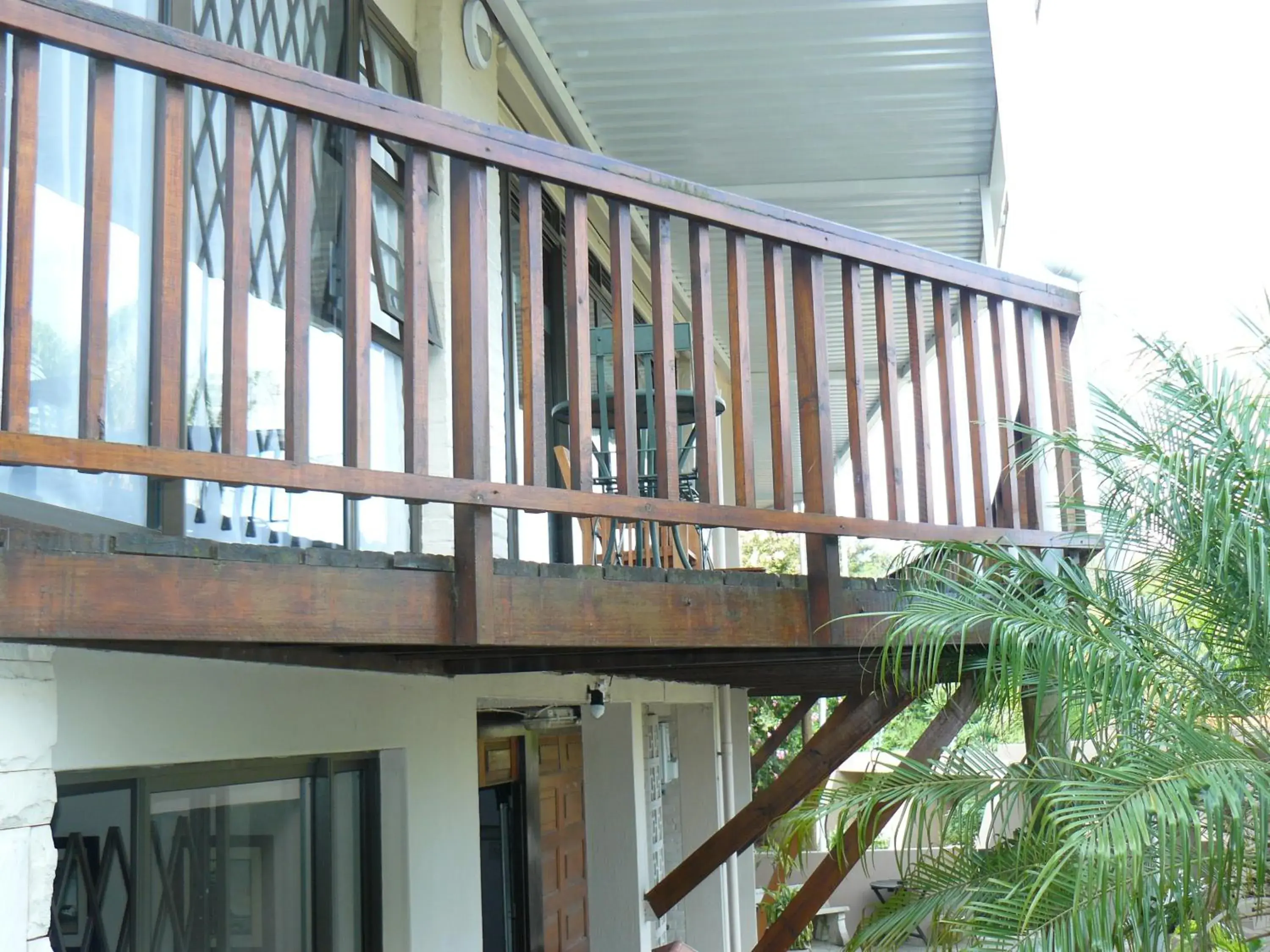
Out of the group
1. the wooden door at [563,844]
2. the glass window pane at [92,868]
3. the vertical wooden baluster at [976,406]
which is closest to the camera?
the glass window pane at [92,868]

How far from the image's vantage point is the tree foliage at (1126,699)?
8.83 feet

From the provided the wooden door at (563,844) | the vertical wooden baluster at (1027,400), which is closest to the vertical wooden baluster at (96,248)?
the vertical wooden baluster at (1027,400)

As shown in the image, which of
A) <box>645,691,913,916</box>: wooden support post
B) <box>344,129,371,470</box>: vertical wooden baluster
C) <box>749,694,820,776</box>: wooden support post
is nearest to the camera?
<box>344,129,371,470</box>: vertical wooden baluster

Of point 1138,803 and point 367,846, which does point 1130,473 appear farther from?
point 367,846

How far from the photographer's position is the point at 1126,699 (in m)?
3.02

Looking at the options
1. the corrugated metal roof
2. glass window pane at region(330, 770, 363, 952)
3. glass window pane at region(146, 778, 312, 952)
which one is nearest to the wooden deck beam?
glass window pane at region(146, 778, 312, 952)

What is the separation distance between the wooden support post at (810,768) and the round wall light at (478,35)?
2895 millimetres

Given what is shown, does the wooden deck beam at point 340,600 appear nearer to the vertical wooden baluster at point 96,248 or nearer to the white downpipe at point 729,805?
the vertical wooden baluster at point 96,248

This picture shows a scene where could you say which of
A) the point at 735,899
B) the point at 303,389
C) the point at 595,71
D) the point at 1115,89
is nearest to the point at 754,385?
the point at 735,899

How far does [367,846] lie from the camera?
3953mm

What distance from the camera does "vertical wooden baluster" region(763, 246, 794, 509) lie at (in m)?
2.93

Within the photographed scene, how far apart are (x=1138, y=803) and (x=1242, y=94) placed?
342cm

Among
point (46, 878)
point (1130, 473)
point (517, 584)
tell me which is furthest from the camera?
point (1130, 473)

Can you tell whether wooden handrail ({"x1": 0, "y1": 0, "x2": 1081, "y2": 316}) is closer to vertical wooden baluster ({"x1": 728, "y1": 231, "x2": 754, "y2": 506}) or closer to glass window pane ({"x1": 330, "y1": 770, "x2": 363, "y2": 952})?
vertical wooden baluster ({"x1": 728, "y1": 231, "x2": 754, "y2": 506})
